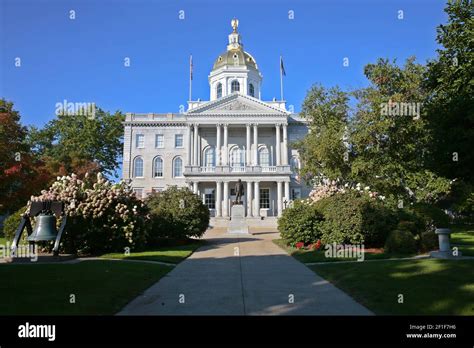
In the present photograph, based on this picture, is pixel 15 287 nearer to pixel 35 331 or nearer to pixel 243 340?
pixel 35 331

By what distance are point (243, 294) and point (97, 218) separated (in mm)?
10769

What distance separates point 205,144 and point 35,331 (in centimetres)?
5607

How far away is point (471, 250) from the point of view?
632 inches

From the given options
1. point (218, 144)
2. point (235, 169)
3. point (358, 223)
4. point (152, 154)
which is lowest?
point (358, 223)

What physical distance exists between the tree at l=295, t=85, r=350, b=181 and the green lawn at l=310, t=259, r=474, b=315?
854 inches

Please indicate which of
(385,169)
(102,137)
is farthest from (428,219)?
(102,137)

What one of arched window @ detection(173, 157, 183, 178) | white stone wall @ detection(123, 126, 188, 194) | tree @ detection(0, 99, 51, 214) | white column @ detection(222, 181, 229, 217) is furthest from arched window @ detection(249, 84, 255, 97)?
tree @ detection(0, 99, 51, 214)

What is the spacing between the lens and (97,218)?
54.7 ft

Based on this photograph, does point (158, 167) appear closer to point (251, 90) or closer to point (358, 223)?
point (251, 90)

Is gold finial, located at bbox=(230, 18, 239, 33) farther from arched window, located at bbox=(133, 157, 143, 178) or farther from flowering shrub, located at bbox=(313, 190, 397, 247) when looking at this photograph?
flowering shrub, located at bbox=(313, 190, 397, 247)

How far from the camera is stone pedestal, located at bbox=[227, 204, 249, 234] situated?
33281 millimetres

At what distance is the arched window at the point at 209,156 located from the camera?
60.1 meters

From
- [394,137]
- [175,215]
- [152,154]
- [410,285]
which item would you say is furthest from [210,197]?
[410,285]

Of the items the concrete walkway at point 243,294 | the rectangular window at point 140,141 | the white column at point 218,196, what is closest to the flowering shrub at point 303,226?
the concrete walkway at point 243,294
